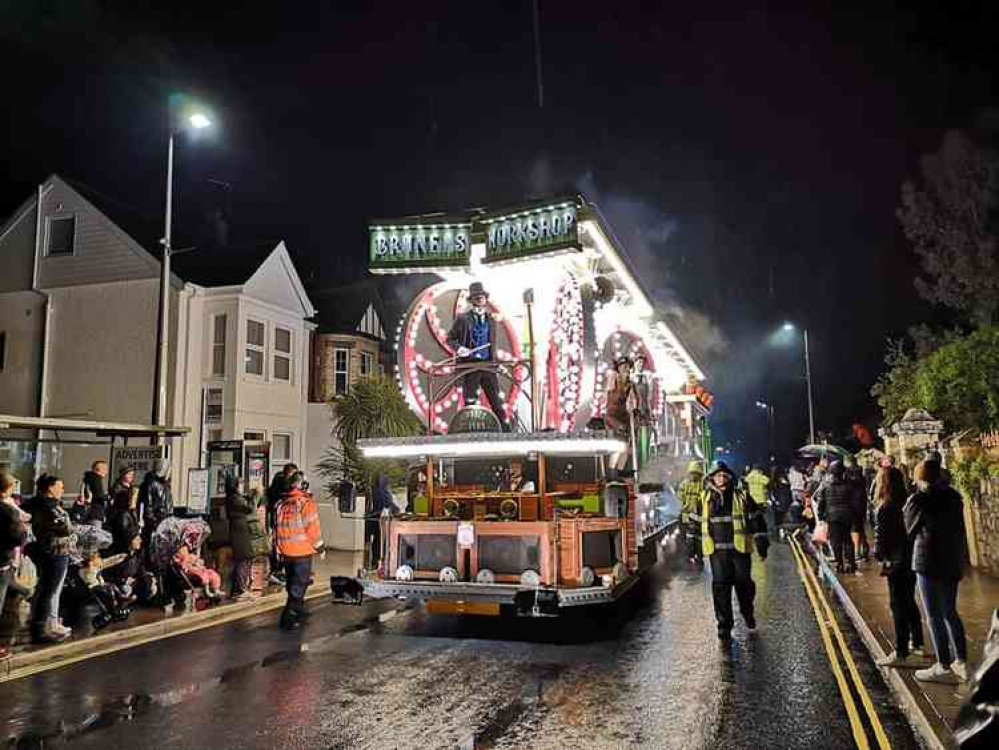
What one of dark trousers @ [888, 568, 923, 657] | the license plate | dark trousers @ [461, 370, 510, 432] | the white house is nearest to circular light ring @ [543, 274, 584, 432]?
dark trousers @ [461, 370, 510, 432]

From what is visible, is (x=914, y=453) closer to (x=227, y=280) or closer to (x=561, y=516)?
(x=561, y=516)

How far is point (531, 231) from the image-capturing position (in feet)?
31.2

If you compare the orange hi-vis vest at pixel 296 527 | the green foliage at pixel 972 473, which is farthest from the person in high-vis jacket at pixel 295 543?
the green foliage at pixel 972 473

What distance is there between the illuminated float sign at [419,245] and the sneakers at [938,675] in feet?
22.0

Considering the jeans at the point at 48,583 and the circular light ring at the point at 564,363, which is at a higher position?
the circular light ring at the point at 564,363

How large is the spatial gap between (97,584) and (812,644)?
808 cm

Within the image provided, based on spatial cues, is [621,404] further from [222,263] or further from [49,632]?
[222,263]

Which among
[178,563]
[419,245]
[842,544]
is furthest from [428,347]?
[842,544]

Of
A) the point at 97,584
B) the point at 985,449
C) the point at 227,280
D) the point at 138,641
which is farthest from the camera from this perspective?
the point at 227,280

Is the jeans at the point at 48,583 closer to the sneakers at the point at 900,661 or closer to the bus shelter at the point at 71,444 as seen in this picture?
the bus shelter at the point at 71,444

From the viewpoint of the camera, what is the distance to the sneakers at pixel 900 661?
6645 millimetres

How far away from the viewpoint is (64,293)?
21.3m

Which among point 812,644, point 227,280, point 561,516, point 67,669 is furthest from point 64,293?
point 812,644

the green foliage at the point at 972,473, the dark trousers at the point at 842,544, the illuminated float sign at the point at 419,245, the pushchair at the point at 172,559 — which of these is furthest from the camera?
the green foliage at the point at 972,473
